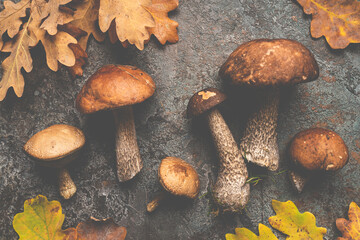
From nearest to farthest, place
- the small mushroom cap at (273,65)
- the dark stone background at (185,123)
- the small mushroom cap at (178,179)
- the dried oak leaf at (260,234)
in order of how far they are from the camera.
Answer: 1. the small mushroom cap at (273,65)
2. the small mushroom cap at (178,179)
3. the dried oak leaf at (260,234)
4. the dark stone background at (185,123)

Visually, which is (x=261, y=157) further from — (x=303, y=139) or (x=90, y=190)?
(x=90, y=190)

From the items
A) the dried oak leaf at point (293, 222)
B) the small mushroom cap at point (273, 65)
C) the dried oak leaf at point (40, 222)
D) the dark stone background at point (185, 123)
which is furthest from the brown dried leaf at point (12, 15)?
the dried oak leaf at point (293, 222)

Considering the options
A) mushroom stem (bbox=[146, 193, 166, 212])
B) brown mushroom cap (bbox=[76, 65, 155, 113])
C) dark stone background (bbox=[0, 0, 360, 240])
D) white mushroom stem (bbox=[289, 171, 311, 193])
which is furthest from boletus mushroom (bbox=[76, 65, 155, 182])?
white mushroom stem (bbox=[289, 171, 311, 193])

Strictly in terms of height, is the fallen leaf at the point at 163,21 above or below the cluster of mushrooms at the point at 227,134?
above

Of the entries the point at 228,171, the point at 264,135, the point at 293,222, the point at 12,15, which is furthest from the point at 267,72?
the point at 12,15

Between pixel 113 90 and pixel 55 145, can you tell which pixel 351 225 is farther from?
pixel 55 145

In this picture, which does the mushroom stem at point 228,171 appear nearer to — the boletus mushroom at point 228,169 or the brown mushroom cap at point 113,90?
the boletus mushroom at point 228,169

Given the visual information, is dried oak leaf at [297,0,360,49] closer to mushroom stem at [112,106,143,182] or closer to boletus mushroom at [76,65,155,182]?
boletus mushroom at [76,65,155,182]

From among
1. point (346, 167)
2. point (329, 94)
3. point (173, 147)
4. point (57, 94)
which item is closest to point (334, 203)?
point (346, 167)
